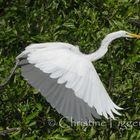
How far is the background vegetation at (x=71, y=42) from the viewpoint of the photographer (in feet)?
9.79

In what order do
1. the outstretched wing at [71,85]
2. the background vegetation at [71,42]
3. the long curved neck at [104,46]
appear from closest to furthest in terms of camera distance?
the outstretched wing at [71,85] → the background vegetation at [71,42] → the long curved neck at [104,46]

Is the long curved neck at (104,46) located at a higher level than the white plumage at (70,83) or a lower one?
higher

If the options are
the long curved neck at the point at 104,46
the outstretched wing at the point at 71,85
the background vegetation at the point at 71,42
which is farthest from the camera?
the long curved neck at the point at 104,46

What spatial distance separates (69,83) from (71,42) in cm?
66

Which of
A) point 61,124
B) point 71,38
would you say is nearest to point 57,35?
point 71,38

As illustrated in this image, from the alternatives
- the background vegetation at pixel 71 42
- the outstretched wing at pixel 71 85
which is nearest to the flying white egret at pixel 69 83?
the outstretched wing at pixel 71 85

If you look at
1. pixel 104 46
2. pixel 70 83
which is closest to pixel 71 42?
pixel 104 46

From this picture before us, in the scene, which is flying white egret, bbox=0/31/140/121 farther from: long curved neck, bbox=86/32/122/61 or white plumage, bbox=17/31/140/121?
long curved neck, bbox=86/32/122/61

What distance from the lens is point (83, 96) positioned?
2.75 m

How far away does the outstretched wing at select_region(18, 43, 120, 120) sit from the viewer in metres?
2.76

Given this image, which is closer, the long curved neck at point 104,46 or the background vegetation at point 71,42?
the background vegetation at point 71,42

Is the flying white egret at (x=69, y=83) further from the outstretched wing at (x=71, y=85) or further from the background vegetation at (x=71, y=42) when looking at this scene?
the background vegetation at (x=71, y=42)

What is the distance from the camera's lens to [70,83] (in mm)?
2787

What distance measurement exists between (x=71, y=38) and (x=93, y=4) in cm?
25
